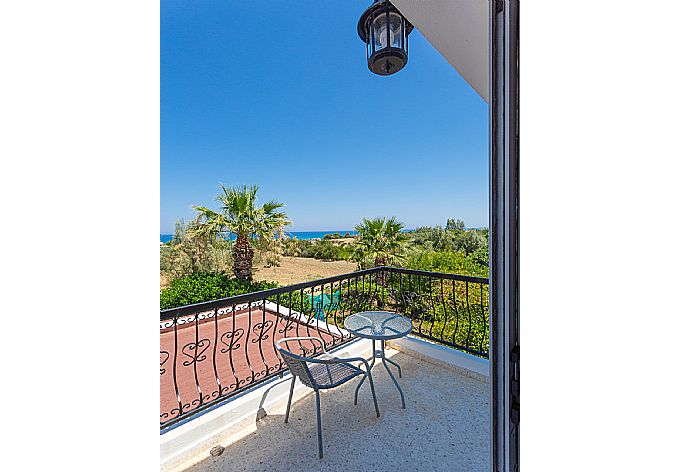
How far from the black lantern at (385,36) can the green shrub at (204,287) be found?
6.21 m

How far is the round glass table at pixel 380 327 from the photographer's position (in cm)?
242

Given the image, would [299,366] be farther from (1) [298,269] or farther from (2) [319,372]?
(1) [298,269]

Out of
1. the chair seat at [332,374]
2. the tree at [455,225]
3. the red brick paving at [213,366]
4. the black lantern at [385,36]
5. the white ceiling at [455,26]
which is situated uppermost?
the black lantern at [385,36]

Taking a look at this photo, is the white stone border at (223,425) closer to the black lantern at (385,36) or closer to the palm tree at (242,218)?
the black lantern at (385,36)

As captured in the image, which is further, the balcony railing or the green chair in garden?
the green chair in garden

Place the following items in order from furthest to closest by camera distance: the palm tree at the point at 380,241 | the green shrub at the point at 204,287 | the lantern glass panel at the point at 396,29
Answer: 1. the green shrub at the point at 204,287
2. the palm tree at the point at 380,241
3. the lantern glass panel at the point at 396,29

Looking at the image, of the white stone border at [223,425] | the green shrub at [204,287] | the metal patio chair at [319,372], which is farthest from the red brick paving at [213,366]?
the green shrub at [204,287]

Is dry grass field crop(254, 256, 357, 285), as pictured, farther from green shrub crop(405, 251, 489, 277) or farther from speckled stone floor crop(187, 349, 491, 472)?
speckled stone floor crop(187, 349, 491, 472)

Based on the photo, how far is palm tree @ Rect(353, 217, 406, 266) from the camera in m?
6.56

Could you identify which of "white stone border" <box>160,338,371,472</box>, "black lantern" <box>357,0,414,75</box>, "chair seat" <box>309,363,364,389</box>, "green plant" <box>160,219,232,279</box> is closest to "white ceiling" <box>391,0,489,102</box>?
"black lantern" <box>357,0,414,75</box>

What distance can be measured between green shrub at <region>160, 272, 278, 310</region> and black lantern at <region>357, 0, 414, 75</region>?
621 centimetres
